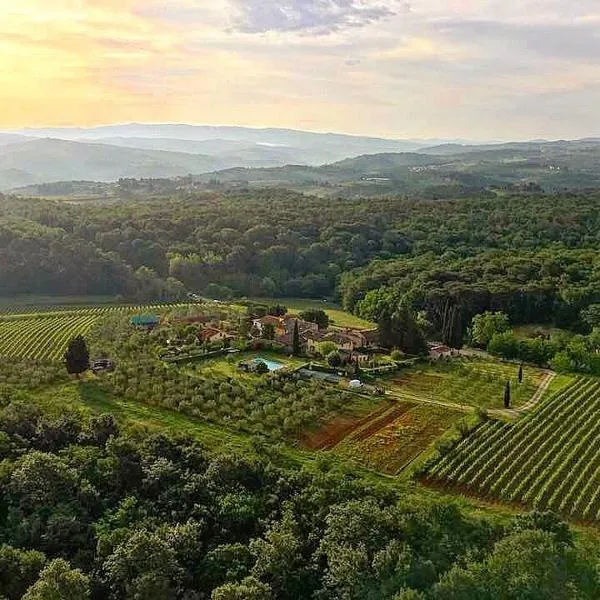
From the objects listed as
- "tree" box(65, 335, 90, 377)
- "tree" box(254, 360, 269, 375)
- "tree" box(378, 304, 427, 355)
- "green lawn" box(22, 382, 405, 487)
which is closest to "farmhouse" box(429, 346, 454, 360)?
"tree" box(378, 304, 427, 355)

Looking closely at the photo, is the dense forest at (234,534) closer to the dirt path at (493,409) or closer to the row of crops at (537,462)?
the row of crops at (537,462)

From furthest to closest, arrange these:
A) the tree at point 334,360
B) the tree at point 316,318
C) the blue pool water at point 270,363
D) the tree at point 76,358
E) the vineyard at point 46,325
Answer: the tree at point 316,318 → the vineyard at point 46,325 → the tree at point 334,360 → the blue pool water at point 270,363 → the tree at point 76,358

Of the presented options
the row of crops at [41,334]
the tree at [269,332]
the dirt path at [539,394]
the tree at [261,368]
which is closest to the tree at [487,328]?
the dirt path at [539,394]

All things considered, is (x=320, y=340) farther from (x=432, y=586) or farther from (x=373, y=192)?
(x=373, y=192)

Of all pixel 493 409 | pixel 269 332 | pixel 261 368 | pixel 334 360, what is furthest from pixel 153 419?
pixel 493 409

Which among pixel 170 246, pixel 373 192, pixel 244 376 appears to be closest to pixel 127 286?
pixel 170 246

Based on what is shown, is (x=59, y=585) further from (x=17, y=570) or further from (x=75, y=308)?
(x=75, y=308)
